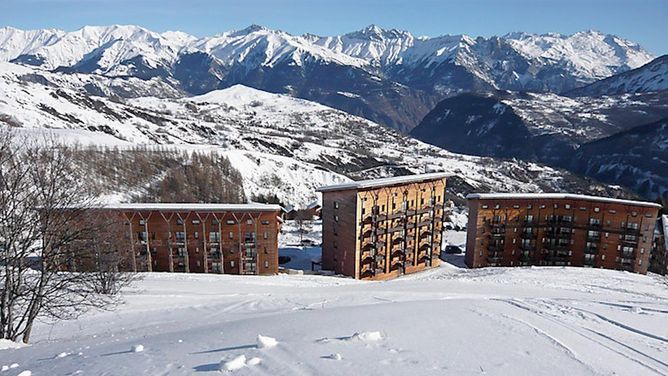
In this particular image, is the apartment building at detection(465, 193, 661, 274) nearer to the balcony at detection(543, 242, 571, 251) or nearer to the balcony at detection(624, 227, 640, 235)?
the balcony at detection(624, 227, 640, 235)

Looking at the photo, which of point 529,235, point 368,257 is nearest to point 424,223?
point 368,257

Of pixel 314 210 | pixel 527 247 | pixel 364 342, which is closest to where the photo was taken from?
pixel 364 342

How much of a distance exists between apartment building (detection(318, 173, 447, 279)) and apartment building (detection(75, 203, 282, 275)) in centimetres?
857

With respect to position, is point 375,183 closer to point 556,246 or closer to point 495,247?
point 495,247

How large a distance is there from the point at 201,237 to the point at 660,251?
236 ft

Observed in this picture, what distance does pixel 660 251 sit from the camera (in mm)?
69375

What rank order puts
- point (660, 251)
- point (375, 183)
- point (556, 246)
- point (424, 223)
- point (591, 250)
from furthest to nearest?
point (660, 251) < point (556, 246) < point (591, 250) < point (424, 223) < point (375, 183)

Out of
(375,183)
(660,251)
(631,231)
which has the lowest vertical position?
(660,251)

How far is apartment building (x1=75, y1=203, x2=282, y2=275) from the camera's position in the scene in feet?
159

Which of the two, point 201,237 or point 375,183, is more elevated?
point 375,183

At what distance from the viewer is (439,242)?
204 ft

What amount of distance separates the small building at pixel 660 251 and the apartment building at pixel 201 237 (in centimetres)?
6071

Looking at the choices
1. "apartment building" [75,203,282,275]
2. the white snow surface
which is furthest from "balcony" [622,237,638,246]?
the white snow surface

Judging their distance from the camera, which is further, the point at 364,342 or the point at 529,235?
the point at 529,235
